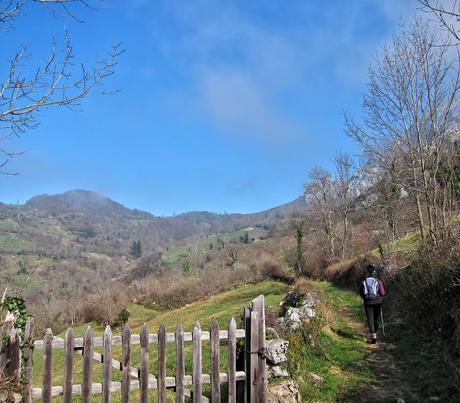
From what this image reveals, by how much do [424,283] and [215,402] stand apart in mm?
6057

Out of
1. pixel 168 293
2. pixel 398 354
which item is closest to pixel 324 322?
pixel 398 354

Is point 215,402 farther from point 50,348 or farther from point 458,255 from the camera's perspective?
point 458,255

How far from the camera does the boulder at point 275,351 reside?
7.43 meters

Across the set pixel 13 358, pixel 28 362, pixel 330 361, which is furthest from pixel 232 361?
pixel 330 361

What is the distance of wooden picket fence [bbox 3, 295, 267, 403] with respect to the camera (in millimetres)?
6488

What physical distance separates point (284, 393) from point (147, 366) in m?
2.58

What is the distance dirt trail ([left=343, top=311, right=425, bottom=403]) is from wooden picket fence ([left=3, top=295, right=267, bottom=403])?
2533 mm

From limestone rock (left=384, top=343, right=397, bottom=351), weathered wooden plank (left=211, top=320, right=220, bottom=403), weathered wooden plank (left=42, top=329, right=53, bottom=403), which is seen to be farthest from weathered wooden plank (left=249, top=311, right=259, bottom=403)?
limestone rock (left=384, top=343, right=397, bottom=351)

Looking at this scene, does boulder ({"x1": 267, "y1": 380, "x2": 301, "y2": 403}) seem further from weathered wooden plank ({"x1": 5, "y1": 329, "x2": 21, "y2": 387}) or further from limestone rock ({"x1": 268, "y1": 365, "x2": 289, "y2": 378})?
weathered wooden plank ({"x1": 5, "y1": 329, "x2": 21, "y2": 387})

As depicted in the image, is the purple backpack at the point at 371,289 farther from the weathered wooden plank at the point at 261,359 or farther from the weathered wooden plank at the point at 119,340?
the weathered wooden plank at the point at 119,340

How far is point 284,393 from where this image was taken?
24.9 ft

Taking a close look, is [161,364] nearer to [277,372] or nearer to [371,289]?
[277,372]

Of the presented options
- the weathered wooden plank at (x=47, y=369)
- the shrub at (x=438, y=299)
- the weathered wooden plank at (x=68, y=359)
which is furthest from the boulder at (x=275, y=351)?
the weathered wooden plank at (x=47, y=369)

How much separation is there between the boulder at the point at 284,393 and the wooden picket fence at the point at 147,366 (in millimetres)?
408
